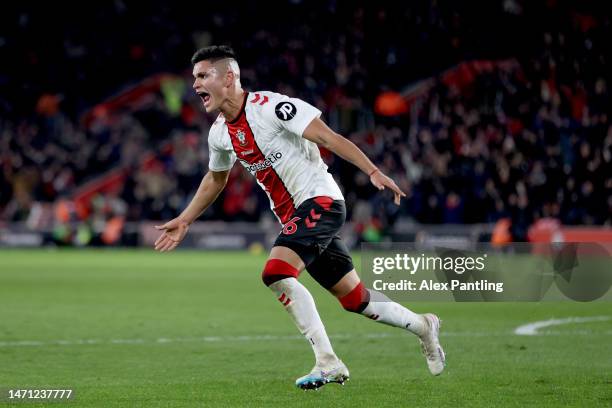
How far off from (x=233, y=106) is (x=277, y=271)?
45.1 inches

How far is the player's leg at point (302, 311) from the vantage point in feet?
21.3

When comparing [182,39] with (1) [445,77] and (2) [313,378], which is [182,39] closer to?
(1) [445,77]

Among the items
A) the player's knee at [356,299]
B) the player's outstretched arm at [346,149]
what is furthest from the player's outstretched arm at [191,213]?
the player's knee at [356,299]

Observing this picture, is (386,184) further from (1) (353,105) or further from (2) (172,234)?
(1) (353,105)

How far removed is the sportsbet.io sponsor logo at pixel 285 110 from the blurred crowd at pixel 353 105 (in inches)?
615

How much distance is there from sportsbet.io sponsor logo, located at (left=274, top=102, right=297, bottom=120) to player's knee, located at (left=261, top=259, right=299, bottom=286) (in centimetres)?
91

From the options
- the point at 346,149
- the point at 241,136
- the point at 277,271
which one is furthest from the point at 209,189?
the point at 346,149

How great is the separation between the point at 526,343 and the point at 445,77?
1928cm

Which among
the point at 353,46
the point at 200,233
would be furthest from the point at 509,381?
the point at 353,46

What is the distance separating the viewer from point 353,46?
30.5 metres

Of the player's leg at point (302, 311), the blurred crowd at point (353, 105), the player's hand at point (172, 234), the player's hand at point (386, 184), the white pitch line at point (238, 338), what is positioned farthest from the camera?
the blurred crowd at point (353, 105)

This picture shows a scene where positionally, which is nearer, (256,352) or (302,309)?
(302,309)

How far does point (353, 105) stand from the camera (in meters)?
30.8

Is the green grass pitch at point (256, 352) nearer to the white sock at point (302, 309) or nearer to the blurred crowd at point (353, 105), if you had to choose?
the white sock at point (302, 309)
